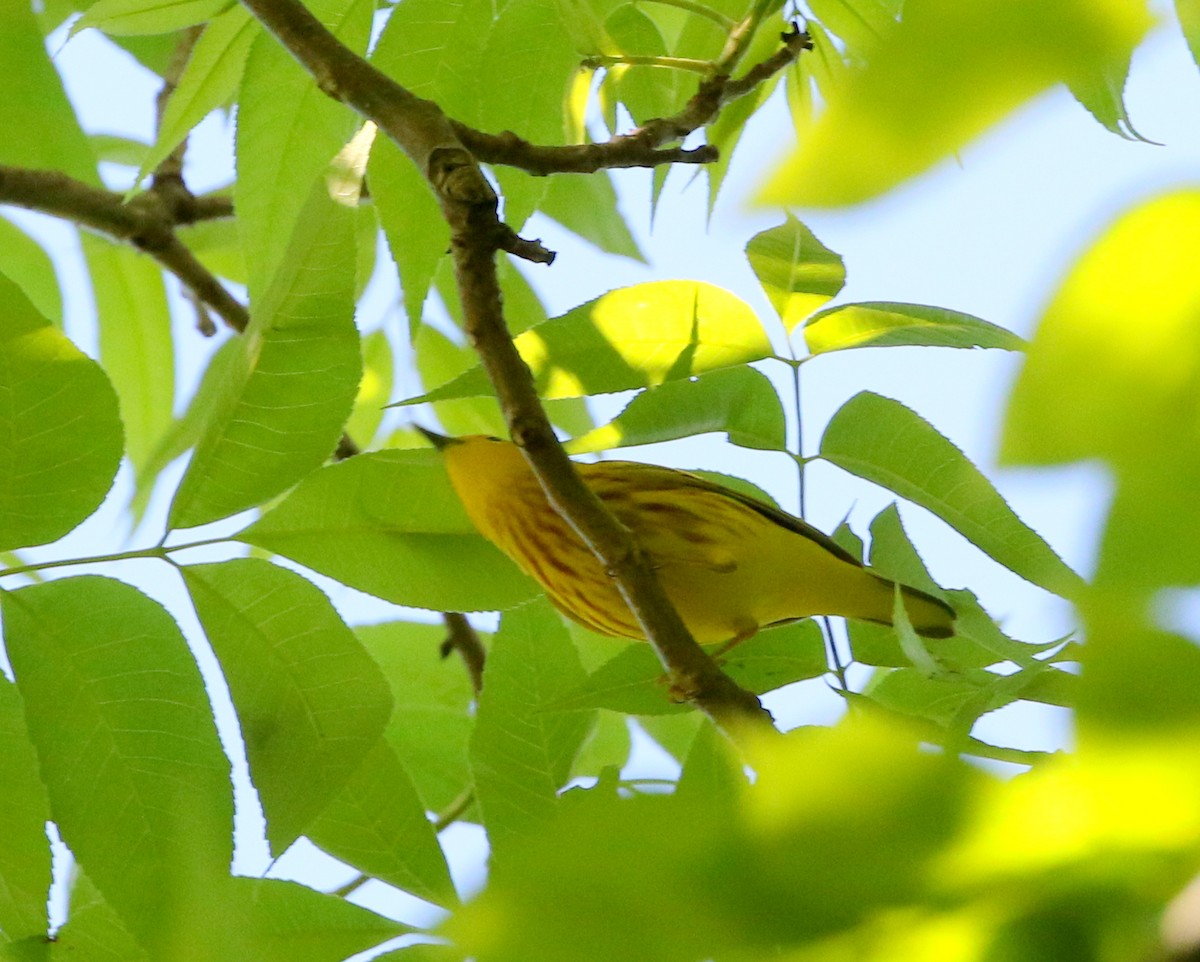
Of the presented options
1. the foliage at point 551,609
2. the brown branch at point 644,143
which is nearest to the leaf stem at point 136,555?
the foliage at point 551,609

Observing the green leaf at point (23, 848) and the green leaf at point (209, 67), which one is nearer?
the green leaf at point (23, 848)

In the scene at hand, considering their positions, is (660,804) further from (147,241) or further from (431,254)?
(147,241)

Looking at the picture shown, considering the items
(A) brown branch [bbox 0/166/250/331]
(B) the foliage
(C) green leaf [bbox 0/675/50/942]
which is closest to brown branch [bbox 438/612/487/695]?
(B) the foliage

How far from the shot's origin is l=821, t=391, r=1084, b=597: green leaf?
4.18ft

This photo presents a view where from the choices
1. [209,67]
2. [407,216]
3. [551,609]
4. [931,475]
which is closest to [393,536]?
[551,609]

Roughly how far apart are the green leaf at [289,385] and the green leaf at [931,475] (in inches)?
21.0

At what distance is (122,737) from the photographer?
4.09ft

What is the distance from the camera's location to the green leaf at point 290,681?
127 centimetres

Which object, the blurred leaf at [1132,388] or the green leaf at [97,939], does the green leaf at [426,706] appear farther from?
the blurred leaf at [1132,388]

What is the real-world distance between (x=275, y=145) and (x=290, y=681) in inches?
26.6

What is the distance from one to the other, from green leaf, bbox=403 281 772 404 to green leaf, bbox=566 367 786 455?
30 millimetres

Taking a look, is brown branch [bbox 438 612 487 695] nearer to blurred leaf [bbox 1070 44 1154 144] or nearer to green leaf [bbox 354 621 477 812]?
green leaf [bbox 354 621 477 812]

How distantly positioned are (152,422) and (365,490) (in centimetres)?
113

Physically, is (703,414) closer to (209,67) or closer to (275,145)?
(275,145)
